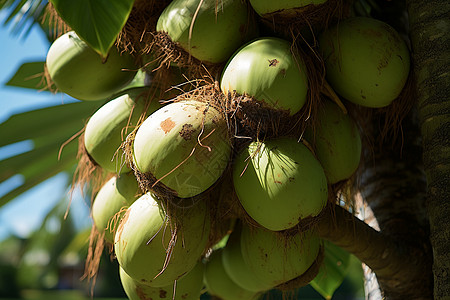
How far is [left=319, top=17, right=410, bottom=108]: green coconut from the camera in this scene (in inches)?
42.6

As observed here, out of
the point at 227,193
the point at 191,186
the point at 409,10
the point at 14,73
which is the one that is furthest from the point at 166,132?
the point at 14,73

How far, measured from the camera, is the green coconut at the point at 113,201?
121 centimetres

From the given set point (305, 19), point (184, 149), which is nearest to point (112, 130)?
point (184, 149)

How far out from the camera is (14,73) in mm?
2369

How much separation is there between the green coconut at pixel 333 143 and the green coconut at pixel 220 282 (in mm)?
427

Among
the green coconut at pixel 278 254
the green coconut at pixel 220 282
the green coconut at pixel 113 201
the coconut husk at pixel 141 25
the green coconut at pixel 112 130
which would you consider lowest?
the green coconut at pixel 220 282

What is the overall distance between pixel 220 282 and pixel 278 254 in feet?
1.18

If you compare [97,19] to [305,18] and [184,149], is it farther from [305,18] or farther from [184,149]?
[305,18]

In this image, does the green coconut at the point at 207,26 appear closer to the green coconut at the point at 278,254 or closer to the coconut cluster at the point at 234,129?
the coconut cluster at the point at 234,129

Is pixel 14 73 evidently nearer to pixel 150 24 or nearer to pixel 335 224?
pixel 150 24

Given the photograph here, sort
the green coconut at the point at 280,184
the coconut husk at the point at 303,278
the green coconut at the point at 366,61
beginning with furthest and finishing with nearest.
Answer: the coconut husk at the point at 303,278 → the green coconut at the point at 366,61 → the green coconut at the point at 280,184

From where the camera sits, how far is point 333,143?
111 centimetres

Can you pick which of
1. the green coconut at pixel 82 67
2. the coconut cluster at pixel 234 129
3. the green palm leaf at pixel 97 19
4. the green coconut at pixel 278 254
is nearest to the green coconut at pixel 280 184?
the coconut cluster at pixel 234 129

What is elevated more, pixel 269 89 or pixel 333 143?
pixel 269 89
